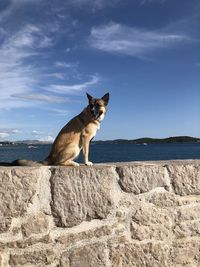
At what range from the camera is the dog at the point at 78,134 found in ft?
15.6

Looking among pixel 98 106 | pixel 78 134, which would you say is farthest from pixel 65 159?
pixel 98 106

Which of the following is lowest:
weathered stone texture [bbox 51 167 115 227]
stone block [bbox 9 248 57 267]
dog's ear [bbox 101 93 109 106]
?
stone block [bbox 9 248 57 267]

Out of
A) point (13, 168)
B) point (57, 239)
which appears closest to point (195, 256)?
point (57, 239)

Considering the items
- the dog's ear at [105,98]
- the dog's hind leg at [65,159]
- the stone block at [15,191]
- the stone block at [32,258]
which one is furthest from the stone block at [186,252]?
the dog's ear at [105,98]

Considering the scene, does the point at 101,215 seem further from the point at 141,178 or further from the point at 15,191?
the point at 15,191

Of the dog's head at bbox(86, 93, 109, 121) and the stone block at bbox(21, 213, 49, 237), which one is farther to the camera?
the dog's head at bbox(86, 93, 109, 121)

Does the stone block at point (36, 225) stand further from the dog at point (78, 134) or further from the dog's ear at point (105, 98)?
the dog's ear at point (105, 98)

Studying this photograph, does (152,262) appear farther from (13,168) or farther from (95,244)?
(13,168)

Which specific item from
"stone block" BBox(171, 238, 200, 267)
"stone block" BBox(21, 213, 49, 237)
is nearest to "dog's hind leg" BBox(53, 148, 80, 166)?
"stone block" BBox(21, 213, 49, 237)

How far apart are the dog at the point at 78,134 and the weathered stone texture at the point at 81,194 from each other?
69cm

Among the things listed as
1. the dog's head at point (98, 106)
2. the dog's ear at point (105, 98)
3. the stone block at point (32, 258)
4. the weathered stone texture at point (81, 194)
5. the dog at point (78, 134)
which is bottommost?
the stone block at point (32, 258)

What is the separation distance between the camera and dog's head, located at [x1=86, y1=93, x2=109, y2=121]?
5.08 meters

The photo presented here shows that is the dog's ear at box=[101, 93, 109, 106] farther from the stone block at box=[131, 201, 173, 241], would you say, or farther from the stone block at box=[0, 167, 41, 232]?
the stone block at box=[0, 167, 41, 232]

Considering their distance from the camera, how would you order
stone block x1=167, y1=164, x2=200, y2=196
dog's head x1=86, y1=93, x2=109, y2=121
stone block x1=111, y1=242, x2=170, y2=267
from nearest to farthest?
stone block x1=111, y1=242, x2=170, y2=267 → stone block x1=167, y1=164, x2=200, y2=196 → dog's head x1=86, y1=93, x2=109, y2=121
